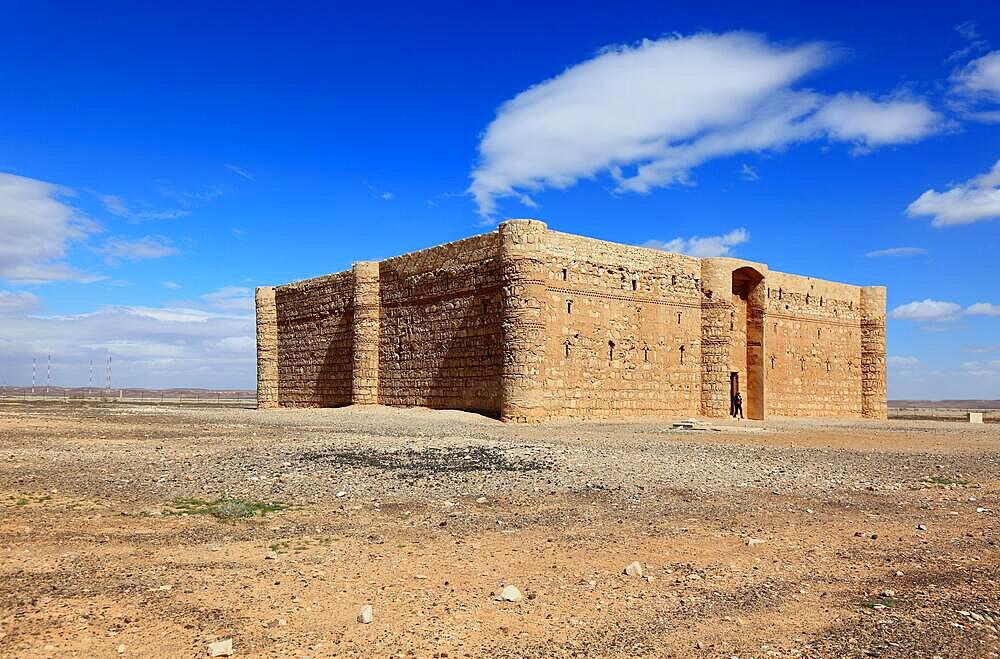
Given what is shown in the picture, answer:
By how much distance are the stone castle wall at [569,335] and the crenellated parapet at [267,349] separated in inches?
2.7

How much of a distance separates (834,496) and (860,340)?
1110 inches

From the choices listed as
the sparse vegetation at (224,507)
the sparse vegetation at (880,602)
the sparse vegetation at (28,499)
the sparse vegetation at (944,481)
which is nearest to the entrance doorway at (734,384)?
the sparse vegetation at (944,481)

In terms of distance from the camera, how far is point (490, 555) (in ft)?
20.0

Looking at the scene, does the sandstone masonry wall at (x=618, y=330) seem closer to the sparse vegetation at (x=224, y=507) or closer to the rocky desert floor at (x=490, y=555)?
the rocky desert floor at (x=490, y=555)

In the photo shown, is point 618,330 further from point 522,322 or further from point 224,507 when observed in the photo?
point 224,507

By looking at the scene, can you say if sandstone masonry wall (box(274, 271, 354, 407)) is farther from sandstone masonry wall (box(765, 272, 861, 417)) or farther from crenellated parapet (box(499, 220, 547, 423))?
sandstone masonry wall (box(765, 272, 861, 417))

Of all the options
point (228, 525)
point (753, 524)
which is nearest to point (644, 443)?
point (753, 524)

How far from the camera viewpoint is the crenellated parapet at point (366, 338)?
2877 centimetres

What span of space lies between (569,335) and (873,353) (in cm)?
1841

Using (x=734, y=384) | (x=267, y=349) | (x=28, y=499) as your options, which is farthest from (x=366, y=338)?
(x=28, y=499)

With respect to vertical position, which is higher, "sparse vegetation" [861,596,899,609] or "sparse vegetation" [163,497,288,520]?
"sparse vegetation" [163,497,288,520]

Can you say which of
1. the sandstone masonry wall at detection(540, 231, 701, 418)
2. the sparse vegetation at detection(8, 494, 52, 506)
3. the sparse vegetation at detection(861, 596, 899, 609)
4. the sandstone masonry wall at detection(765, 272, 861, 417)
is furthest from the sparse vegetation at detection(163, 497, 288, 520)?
the sandstone masonry wall at detection(765, 272, 861, 417)

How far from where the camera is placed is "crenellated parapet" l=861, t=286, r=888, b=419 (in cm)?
3409

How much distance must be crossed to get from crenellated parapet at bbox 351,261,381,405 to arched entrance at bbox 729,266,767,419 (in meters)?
14.1
